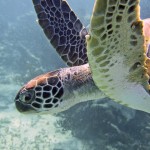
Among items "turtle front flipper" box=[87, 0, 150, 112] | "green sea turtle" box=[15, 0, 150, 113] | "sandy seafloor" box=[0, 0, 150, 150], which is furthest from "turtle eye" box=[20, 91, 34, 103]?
"sandy seafloor" box=[0, 0, 150, 150]

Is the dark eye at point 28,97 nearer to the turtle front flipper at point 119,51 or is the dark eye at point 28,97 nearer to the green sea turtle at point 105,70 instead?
the green sea turtle at point 105,70

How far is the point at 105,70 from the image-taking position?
6.77 feet

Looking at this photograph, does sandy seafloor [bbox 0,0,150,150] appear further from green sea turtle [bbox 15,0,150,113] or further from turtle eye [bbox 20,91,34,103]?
turtle eye [bbox 20,91,34,103]

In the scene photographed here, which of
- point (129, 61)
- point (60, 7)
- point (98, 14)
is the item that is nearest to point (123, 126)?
point (60, 7)

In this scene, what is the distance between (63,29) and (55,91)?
4.81 ft

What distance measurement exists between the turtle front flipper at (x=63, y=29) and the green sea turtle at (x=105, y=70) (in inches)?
0.7

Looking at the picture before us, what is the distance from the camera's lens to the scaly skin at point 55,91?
2.61 metres

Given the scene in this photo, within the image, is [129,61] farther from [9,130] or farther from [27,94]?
[9,130]

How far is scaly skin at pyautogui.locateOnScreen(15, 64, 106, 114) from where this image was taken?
8.57ft

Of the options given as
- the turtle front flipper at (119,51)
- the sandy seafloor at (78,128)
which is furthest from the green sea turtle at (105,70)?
the sandy seafloor at (78,128)

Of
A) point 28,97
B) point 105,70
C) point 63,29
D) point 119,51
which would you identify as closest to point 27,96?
point 28,97

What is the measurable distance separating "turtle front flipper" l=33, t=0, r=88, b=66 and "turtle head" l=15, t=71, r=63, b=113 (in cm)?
101

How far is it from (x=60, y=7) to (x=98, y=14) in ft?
8.14

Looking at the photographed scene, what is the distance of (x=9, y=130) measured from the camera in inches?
326
